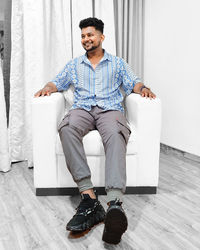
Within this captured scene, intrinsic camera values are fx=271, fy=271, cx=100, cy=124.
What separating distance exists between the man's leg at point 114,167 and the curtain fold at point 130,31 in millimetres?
1129

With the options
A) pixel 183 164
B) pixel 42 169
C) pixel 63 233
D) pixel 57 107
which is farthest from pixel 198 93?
pixel 63 233

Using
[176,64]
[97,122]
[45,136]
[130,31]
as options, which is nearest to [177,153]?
[176,64]

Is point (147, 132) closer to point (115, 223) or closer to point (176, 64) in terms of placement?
point (115, 223)

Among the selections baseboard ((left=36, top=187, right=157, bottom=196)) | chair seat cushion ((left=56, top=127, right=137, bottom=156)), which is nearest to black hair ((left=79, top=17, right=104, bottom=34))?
chair seat cushion ((left=56, top=127, right=137, bottom=156))

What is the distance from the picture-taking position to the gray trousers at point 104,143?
4.78 ft

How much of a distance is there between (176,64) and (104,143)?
1300mm

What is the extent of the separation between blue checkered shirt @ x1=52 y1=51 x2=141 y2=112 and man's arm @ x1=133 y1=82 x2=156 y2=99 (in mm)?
45

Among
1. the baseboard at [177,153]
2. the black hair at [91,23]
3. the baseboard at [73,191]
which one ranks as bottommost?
the baseboard at [73,191]

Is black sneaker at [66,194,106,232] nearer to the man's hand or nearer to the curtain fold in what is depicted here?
the man's hand

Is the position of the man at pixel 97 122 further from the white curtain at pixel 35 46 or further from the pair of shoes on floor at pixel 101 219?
the white curtain at pixel 35 46

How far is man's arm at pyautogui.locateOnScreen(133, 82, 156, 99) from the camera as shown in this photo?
5.81 ft

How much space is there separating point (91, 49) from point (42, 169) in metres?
0.92

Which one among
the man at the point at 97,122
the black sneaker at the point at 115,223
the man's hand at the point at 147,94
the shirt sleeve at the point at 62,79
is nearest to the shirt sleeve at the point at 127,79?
the man at the point at 97,122

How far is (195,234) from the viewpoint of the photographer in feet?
4.54
